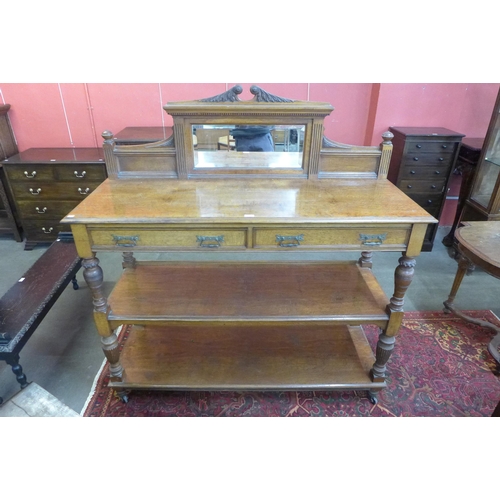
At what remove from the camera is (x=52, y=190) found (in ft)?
11.5

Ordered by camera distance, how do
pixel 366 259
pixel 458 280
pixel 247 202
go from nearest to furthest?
pixel 247 202, pixel 366 259, pixel 458 280

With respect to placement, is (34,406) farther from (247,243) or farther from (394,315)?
(394,315)

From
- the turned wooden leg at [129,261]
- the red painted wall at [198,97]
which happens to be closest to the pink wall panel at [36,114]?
the red painted wall at [198,97]

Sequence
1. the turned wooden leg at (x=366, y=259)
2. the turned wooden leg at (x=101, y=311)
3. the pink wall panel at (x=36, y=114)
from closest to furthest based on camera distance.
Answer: the turned wooden leg at (x=101, y=311), the turned wooden leg at (x=366, y=259), the pink wall panel at (x=36, y=114)

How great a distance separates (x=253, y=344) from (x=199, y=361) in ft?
1.16

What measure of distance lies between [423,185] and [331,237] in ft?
7.98

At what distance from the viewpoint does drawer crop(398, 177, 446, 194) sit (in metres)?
3.53

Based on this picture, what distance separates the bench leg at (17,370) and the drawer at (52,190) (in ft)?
6.31

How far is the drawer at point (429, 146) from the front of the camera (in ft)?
11.0

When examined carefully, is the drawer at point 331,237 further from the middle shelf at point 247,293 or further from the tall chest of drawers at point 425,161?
the tall chest of drawers at point 425,161

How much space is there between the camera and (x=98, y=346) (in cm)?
252

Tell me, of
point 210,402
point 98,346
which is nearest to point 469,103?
point 210,402

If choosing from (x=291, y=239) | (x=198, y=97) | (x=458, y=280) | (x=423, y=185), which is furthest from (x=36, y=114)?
(x=458, y=280)

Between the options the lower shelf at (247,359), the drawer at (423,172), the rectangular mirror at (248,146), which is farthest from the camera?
the drawer at (423,172)
